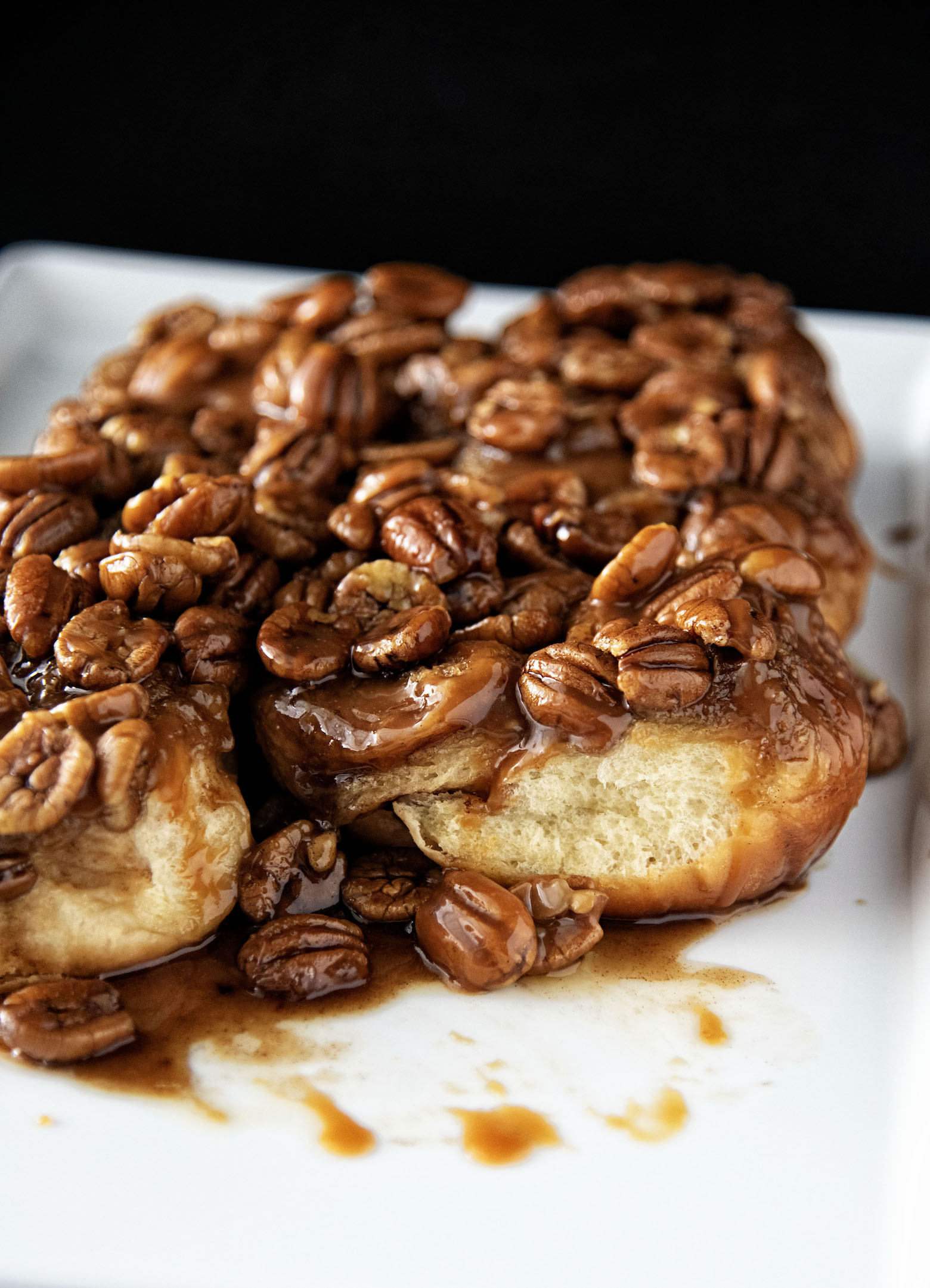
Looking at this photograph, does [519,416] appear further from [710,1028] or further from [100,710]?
[710,1028]

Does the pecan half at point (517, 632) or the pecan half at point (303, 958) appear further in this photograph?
the pecan half at point (517, 632)

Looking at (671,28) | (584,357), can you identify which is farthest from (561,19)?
(584,357)

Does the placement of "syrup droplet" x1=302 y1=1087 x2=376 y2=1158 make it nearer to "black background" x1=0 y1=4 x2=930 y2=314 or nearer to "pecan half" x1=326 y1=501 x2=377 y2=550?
Answer: "pecan half" x1=326 y1=501 x2=377 y2=550

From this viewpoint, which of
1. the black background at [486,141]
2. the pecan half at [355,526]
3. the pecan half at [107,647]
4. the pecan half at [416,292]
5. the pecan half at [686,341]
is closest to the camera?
the pecan half at [107,647]

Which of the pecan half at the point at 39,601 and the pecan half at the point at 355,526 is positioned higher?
the pecan half at the point at 355,526

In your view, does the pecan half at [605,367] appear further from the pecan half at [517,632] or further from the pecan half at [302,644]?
the pecan half at [302,644]

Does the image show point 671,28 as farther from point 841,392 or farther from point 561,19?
point 841,392

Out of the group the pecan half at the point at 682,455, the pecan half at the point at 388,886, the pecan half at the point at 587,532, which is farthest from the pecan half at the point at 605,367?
the pecan half at the point at 388,886
